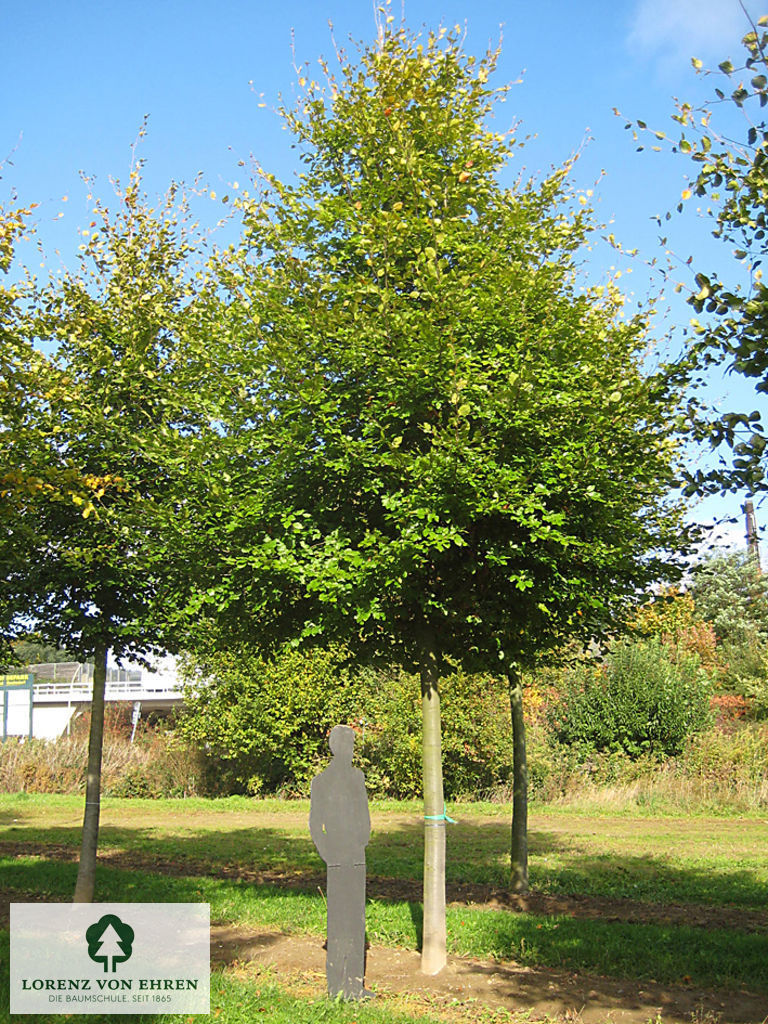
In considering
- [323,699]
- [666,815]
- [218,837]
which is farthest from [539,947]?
[323,699]

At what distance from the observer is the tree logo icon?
22.1ft

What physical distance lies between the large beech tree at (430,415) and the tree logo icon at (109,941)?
2.37 m

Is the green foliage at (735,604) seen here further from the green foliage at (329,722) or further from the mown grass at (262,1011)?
the mown grass at (262,1011)

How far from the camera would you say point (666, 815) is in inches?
743

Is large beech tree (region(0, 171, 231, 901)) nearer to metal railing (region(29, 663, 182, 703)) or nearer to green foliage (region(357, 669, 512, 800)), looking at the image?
Result: green foliage (region(357, 669, 512, 800))

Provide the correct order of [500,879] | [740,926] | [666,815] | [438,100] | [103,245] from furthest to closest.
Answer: [666,815] < [500,879] < [103,245] < [740,926] < [438,100]

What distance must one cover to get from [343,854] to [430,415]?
346cm

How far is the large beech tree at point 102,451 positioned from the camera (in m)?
9.09

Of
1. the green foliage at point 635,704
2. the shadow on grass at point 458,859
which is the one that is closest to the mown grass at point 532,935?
the shadow on grass at point 458,859

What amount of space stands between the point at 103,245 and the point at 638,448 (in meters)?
6.81

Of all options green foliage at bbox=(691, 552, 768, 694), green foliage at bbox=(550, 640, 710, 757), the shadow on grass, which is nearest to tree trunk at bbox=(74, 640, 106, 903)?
the shadow on grass

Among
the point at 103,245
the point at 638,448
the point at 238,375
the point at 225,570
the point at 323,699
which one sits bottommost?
the point at 323,699

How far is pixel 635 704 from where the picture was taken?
21.5 m

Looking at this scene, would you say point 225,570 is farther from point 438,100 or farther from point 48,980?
point 438,100
